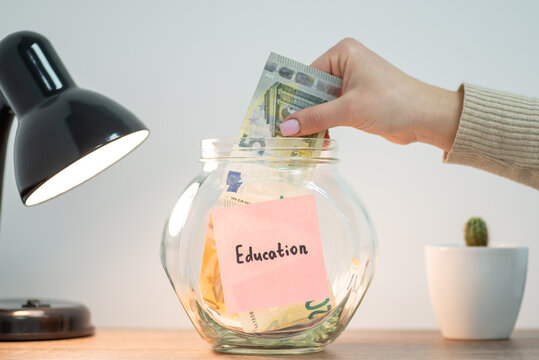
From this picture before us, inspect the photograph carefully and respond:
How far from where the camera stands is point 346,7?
3.77ft

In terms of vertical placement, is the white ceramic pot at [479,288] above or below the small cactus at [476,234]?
below

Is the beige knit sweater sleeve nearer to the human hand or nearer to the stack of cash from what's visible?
the human hand

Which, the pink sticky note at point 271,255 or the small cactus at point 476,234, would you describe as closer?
the pink sticky note at point 271,255

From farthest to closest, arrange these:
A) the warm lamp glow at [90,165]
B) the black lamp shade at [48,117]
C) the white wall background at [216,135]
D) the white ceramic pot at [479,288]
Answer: the white wall background at [216,135], the white ceramic pot at [479,288], the warm lamp glow at [90,165], the black lamp shade at [48,117]

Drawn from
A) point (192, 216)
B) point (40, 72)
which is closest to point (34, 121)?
point (40, 72)

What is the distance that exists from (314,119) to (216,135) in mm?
404

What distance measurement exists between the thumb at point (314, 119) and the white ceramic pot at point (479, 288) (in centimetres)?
31

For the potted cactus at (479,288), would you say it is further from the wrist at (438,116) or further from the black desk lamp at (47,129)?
the black desk lamp at (47,129)

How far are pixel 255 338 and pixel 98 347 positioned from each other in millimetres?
256

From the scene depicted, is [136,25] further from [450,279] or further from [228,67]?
[450,279]

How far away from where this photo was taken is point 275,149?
2.43 ft

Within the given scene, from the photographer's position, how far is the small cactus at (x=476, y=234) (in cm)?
95

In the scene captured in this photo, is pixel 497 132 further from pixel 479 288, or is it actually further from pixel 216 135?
pixel 216 135

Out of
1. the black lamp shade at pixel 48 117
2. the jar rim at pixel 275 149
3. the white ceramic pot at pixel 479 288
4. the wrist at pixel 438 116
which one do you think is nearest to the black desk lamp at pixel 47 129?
the black lamp shade at pixel 48 117
